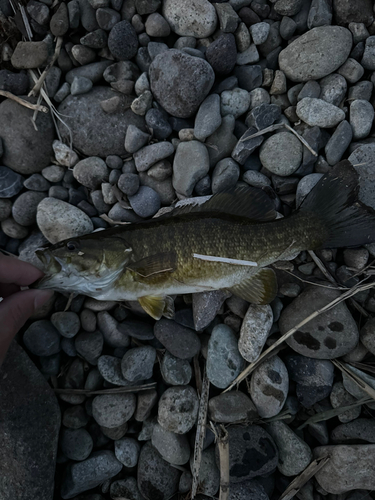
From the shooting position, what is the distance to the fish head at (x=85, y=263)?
3168 millimetres

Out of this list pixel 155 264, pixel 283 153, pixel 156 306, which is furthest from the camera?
pixel 283 153

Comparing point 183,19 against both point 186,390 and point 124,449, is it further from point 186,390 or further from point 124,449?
point 124,449

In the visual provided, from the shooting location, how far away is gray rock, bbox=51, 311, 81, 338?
3730 mm

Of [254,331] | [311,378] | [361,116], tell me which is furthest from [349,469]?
[361,116]

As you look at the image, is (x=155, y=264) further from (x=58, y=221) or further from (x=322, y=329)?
(x=322, y=329)

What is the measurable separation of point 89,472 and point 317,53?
5531 mm

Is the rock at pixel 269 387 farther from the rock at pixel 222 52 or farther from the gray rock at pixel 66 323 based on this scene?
the rock at pixel 222 52

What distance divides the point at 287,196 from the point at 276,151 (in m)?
0.56

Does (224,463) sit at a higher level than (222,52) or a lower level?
lower

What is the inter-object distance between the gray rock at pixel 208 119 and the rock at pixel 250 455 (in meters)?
3.46

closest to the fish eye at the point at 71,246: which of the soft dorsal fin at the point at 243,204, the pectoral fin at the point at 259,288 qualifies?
the soft dorsal fin at the point at 243,204

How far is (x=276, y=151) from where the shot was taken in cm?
385

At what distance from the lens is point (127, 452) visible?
12.1 feet

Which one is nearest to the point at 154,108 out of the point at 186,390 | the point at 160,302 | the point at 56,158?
the point at 56,158
